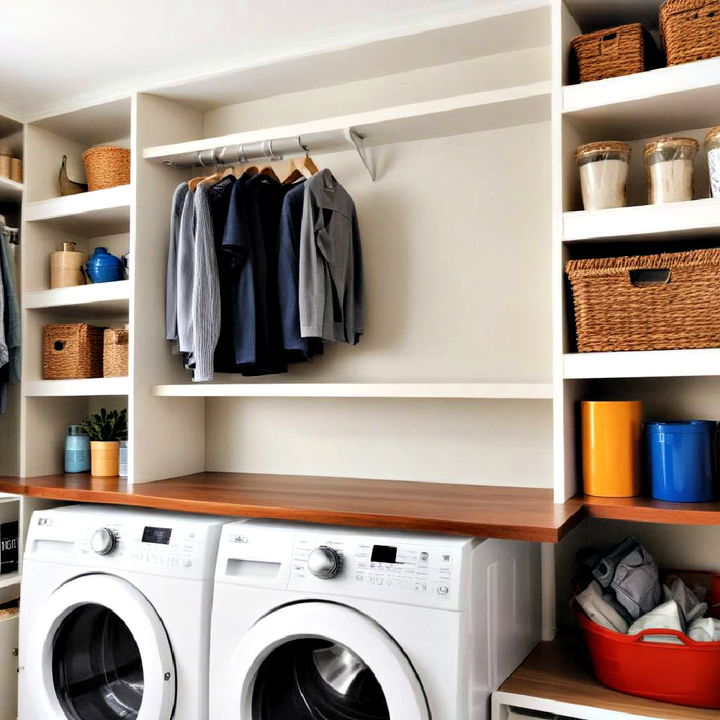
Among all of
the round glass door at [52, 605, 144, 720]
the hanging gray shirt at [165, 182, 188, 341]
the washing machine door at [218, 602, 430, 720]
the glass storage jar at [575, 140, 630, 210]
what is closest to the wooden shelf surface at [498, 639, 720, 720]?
the washing machine door at [218, 602, 430, 720]

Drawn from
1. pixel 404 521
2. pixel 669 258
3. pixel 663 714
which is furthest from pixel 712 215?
pixel 663 714

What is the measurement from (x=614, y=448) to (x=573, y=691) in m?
0.66

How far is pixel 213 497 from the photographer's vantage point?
7.57 ft

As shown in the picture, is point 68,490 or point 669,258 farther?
point 68,490

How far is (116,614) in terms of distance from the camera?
2254 millimetres

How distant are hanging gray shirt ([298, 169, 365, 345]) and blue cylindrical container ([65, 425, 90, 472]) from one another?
115 cm

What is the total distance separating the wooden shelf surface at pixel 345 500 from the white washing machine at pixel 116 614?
0.07 metres

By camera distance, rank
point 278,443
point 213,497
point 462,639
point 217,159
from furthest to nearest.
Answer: point 278,443, point 217,159, point 213,497, point 462,639

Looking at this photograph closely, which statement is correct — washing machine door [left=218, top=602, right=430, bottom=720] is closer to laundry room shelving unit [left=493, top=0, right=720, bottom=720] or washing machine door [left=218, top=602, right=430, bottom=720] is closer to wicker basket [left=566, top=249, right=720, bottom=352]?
laundry room shelving unit [left=493, top=0, right=720, bottom=720]

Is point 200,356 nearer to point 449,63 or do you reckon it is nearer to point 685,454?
point 449,63

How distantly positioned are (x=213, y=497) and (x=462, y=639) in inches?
36.6

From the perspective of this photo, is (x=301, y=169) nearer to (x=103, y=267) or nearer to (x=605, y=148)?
(x=103, y=267)

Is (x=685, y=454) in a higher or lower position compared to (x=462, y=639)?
higher

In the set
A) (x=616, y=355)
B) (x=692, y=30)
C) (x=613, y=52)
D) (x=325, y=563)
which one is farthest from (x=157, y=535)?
(x=692, y=30)
